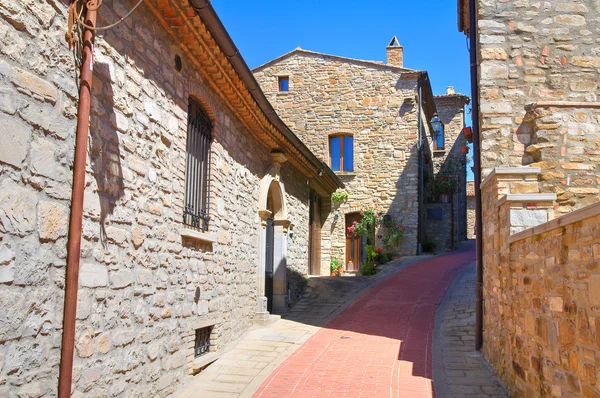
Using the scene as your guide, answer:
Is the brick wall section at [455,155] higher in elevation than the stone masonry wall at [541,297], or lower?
higher

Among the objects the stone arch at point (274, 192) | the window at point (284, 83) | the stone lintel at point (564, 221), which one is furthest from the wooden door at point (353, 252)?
the stone lintel at point (564, 221)

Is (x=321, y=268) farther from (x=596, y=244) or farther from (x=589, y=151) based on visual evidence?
(x=596, y=244)

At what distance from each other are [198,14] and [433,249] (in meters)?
17.8

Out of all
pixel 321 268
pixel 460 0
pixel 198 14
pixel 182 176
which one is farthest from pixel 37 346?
pixel 321 268

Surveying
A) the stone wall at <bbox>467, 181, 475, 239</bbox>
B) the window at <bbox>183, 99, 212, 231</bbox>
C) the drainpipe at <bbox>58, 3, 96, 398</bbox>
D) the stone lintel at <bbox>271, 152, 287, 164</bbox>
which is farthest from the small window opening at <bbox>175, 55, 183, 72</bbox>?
the stone wall at <bbox>467, 181, 475, 239</bbox>

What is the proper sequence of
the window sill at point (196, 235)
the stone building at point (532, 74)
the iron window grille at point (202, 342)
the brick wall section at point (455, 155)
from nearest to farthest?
the window sill at point (196, 235), the iron window grille at point (202, 342), the stone building at point (532, 74), the brick wall section at point (455, 155)

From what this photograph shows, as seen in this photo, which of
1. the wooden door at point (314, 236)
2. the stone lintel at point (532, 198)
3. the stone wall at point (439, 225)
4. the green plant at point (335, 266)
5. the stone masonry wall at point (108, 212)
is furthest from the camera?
the stone wall at point (439, 225)

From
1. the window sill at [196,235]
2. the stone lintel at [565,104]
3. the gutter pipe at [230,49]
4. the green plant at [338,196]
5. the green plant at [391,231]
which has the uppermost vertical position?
the gutter pipe at [230,49]

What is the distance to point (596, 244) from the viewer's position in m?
3.70

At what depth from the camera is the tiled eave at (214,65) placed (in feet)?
18.4

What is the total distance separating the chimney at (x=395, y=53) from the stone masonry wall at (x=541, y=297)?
14348 mm

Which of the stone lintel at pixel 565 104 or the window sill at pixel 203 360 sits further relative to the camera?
the stone lintel at pixel 565 104

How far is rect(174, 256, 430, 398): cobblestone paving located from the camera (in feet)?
20.8

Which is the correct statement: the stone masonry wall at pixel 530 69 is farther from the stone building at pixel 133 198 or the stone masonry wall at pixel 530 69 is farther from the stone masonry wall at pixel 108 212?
the stone masonry wall at pixel 108 212
